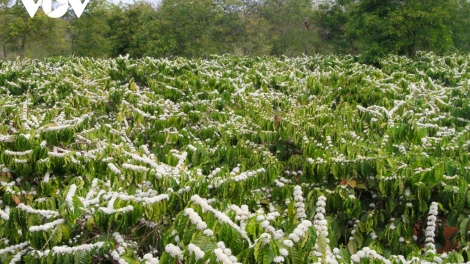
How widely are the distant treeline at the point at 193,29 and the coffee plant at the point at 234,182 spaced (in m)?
18.2

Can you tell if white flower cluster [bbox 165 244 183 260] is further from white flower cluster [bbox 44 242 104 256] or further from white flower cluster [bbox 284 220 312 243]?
white flower cluster [bbox 44 242 104 256]

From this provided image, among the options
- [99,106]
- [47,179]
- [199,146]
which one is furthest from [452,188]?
[99,106]

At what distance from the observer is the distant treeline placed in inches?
1025

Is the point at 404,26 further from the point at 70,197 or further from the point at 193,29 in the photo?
the point at 193,29

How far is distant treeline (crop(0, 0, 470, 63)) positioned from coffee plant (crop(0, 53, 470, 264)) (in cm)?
1820

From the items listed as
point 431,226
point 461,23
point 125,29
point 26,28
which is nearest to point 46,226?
point 431,226

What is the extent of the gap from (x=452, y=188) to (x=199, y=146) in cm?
213

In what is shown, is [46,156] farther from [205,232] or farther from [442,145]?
[442,145]

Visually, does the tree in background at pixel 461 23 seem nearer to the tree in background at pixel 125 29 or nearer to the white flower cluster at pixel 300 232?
the tree in background at pixel 125 29

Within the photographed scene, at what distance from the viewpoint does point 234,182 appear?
2.90m

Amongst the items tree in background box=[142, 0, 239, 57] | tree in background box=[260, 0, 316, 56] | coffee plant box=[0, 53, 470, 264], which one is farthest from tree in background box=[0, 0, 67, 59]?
coffee plant box=[0, 53, 470, 264]

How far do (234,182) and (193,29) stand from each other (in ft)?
85.8

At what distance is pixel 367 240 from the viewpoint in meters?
3.23

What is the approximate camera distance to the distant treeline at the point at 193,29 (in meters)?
26.0
